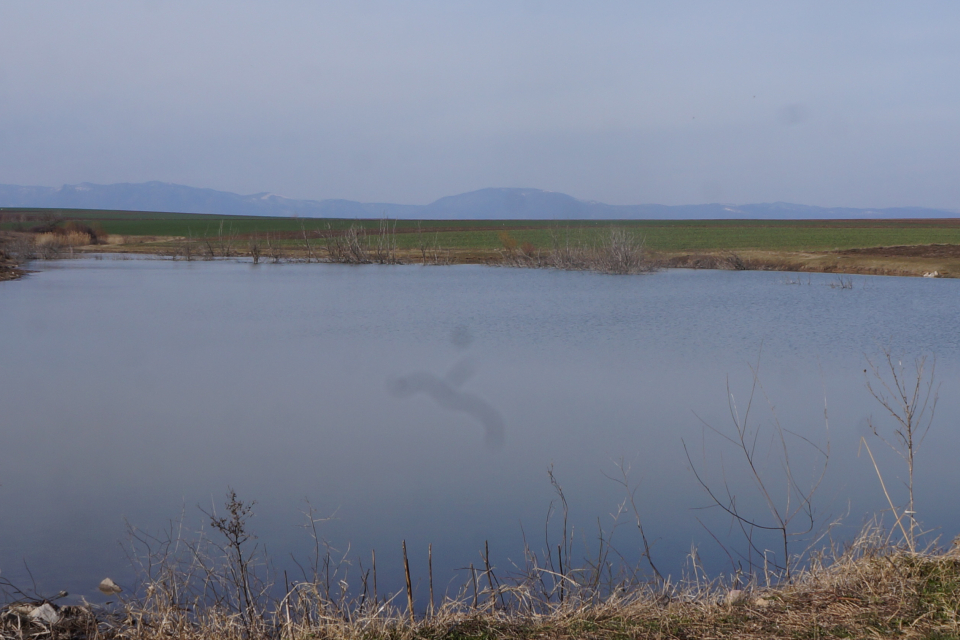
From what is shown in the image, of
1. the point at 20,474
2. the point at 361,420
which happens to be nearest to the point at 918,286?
the point at 361,420

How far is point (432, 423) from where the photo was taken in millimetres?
9445

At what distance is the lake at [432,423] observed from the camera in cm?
627

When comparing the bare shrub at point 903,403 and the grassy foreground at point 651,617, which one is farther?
the bare shrub at point 903,403

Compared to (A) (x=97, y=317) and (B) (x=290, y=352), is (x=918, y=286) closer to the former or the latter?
(B) (x=290, y=352)

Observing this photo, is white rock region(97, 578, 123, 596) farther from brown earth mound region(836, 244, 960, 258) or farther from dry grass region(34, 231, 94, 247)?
dry grass region(34, 231, 94, 247)

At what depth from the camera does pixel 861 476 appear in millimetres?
7496

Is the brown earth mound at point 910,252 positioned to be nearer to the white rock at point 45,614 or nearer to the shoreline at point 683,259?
the shoreline at point 683,259

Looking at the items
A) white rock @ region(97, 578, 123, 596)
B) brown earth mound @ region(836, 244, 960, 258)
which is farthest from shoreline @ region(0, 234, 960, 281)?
white rock @ region(97, 578, 123, 596)

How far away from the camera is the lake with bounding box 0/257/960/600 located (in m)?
6.27

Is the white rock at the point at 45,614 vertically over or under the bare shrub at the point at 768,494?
over

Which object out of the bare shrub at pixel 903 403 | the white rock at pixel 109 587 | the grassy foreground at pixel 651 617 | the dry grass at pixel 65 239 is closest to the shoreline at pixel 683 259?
→ the dry grass at pixel 65 239

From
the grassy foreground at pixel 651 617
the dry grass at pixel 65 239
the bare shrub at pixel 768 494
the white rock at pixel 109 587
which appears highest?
the dry grass at pixel 65 239

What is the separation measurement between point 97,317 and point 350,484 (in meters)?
14.4

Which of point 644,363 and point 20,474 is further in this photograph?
point 644,363
